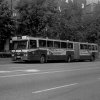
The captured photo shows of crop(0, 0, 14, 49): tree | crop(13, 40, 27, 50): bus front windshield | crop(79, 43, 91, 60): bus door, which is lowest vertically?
crop(79, 43, 91, 60): bus door

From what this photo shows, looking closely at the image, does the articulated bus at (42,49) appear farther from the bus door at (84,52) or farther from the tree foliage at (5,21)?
the tree foliage at (5,21)

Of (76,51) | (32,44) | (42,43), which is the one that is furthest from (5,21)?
(76,51)

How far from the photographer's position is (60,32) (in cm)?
4109

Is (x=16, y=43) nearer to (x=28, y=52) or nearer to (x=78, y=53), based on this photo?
(x=28, y=52)

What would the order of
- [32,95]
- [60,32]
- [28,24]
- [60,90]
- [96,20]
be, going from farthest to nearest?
[96,20] → [60,32] → [28,24] → [60,90] → [32,95]

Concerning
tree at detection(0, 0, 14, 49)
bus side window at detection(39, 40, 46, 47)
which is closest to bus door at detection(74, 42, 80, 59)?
bus side window at detection(39, 40, 46, 47)

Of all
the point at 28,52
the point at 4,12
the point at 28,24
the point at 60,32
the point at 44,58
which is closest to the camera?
the point at 28,52

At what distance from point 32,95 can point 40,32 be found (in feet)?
83.4

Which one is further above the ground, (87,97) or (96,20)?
(96,20)

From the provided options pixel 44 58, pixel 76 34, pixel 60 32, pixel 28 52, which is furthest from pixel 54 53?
pixel 76 34

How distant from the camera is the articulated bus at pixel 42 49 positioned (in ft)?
83.9

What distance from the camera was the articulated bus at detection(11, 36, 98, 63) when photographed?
83.9 ft

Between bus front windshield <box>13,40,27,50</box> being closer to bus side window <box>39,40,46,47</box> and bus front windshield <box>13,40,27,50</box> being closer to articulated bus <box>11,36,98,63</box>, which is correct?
articulated bus <box>11,36,98,63</box>

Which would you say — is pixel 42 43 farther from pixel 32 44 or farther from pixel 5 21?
pixel 5 21
